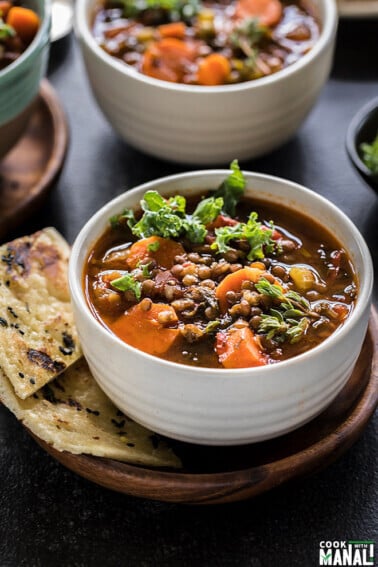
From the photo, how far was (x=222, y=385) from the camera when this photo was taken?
8.44 ft

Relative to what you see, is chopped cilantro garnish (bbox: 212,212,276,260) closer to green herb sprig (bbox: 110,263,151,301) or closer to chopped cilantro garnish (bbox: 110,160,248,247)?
chopped cilantro garnish (bbox: 110,160,248,247)

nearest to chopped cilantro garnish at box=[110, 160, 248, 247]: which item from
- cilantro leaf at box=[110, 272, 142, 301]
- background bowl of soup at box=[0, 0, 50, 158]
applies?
cilantro leaf at box=[110, 272, 142, 301]

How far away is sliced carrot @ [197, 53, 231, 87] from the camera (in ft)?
13.0

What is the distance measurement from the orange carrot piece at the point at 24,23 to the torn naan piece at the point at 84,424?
5.56 ft

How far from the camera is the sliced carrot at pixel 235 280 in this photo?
2846 mm

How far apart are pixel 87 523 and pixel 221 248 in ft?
3.24

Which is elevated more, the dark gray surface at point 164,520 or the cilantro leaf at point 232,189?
the cilantro leaf at point 232,189

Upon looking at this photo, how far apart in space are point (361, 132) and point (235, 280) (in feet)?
4.98

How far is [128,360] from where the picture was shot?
266cm

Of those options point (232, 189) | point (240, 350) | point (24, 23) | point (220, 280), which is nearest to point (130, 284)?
point (220, 280)

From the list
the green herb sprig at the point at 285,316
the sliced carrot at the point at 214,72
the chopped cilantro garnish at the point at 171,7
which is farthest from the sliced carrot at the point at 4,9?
the green herb sprig at the point at 285,316

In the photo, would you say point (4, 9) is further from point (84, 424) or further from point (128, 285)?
point (84, 424)

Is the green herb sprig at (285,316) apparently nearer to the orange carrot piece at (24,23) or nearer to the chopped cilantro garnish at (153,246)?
the chopped cilantro garnish at (153,246)

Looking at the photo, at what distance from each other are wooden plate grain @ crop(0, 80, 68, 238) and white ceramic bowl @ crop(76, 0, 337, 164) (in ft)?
0.90
